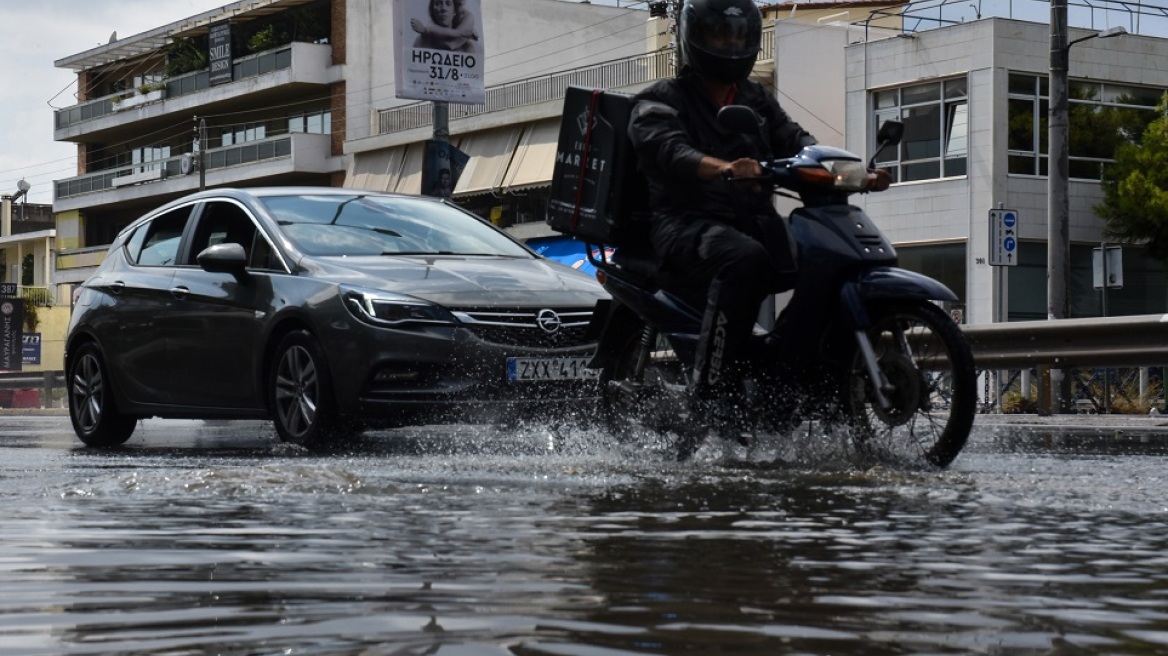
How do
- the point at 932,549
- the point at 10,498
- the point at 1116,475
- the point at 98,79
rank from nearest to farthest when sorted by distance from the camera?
the point at 932,549
the point at 10,498
the point at 1116,475
the point at 98,79

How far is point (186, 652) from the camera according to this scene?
2.67m

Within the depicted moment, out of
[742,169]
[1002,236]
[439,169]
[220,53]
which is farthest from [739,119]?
[220,53]

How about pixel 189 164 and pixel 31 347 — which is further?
pixel 189 164

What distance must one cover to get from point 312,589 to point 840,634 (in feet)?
3.29

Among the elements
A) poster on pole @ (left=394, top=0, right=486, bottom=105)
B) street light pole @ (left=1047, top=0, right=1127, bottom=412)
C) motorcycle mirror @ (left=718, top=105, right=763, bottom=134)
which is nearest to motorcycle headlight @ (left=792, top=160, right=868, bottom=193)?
motorcycle mirror @ (left=718, top=105, right=763, bottom=134)

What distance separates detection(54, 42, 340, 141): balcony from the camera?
205ft

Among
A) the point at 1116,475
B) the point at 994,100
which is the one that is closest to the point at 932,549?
the point at 1116,475

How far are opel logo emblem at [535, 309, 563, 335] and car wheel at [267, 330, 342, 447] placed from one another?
104cm

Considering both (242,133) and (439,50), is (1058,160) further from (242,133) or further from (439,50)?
(242,133)

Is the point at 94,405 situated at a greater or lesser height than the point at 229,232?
lesser

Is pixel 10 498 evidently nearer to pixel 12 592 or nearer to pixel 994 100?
pixel 12 592

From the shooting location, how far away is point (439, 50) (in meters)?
26.6

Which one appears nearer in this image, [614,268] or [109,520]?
[109,520]

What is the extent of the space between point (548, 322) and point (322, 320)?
3.57ft
